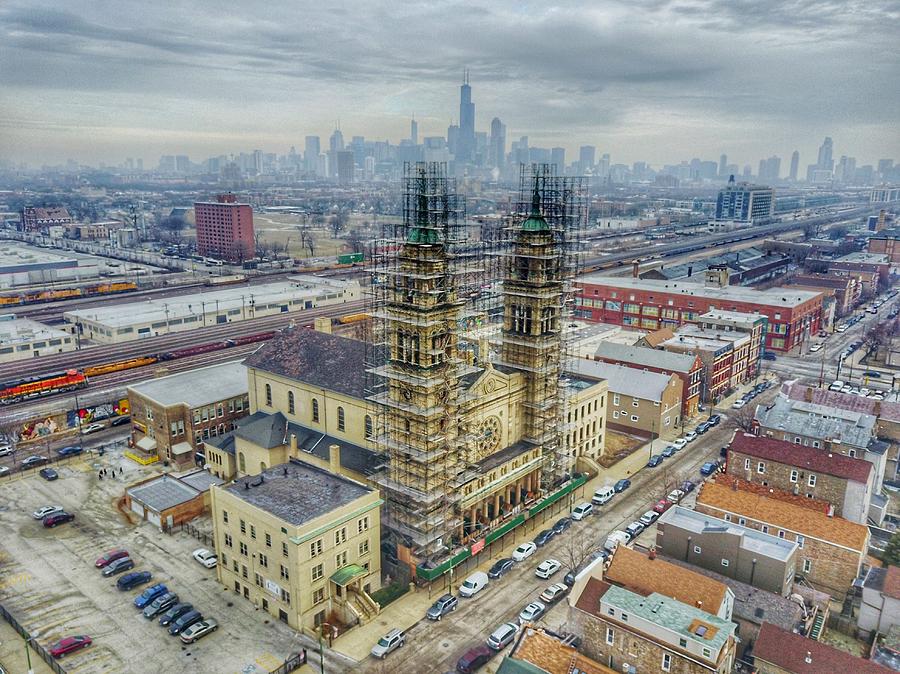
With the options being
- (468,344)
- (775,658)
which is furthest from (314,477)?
(775,658)

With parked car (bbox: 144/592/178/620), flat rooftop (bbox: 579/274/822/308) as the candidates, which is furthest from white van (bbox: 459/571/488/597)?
flat rooftop (bbox: 579/274/822/308)

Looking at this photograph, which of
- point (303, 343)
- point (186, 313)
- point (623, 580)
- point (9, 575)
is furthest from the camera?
point (186, 313)

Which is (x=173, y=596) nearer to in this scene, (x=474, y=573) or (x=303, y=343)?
(x=474, y=573)

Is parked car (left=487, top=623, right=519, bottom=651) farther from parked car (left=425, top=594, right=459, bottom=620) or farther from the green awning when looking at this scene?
the green awning

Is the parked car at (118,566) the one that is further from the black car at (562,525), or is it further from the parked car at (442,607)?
the black car at (562,525)

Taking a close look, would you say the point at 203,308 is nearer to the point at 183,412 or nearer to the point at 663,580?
the point at 183,412

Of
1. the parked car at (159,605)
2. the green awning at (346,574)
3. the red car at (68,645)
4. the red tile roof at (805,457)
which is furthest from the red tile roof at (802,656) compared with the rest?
the red car at (68,645)

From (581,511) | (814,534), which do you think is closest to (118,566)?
(581,511)
